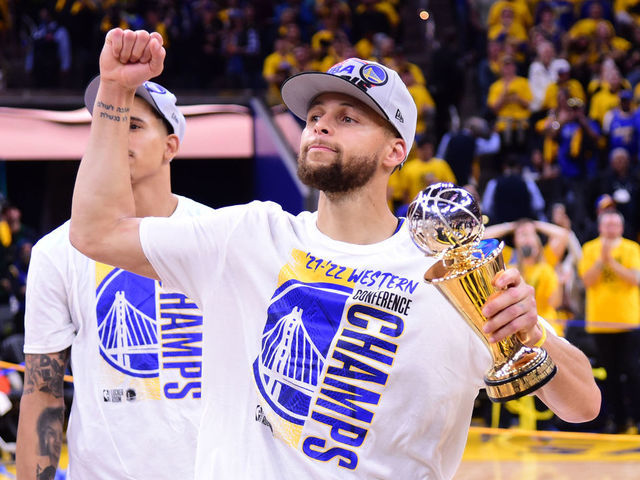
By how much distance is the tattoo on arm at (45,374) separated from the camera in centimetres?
378

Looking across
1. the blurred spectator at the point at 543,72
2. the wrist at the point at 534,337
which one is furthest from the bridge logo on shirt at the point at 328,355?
the blurred spectator at the point at 543,72

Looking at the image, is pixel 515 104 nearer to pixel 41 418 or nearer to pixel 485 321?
pixel 41 418

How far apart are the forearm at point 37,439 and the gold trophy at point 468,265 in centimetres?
197

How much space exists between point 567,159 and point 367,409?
379 inches

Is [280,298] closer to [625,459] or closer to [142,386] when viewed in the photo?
[142,386]

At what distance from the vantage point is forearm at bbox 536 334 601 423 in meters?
2.64

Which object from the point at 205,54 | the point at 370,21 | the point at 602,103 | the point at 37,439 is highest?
the point at 370,21

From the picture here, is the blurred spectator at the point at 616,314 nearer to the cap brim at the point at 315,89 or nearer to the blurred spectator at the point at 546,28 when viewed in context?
the blurred spectator at the point at 546,28

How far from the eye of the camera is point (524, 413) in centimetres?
952

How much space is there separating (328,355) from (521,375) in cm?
68

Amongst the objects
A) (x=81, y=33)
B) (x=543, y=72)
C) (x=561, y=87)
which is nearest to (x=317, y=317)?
(x=561, y=87)

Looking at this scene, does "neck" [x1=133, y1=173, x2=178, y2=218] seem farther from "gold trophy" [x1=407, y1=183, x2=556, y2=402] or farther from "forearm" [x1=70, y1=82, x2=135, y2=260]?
"gold trophy" [x1=407, y1=183, x2=556, y2=402]

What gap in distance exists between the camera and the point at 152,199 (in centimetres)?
396

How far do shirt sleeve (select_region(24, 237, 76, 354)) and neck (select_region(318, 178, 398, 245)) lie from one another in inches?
47.6
